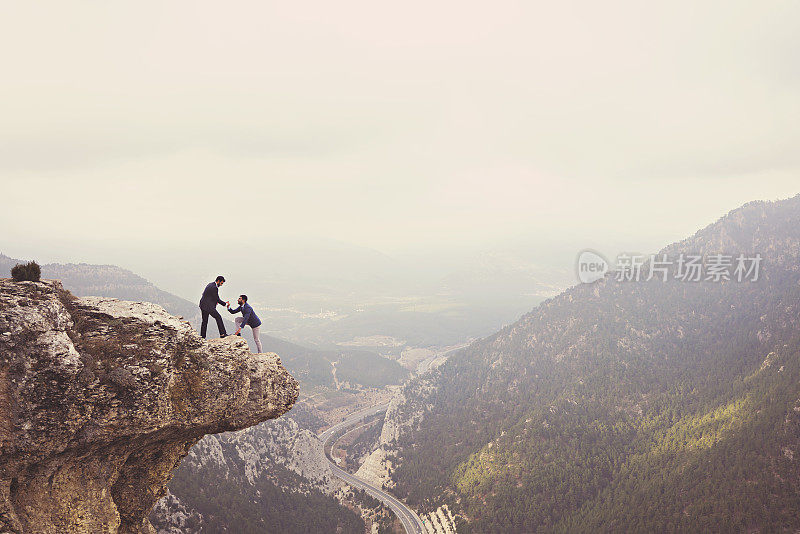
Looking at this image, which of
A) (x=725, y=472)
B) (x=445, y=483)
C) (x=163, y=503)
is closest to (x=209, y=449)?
(x=163, y=503)

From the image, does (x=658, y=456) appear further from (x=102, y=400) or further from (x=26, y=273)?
(x=26, y=273)

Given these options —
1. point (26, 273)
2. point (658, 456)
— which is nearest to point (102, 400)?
point (26, 273)

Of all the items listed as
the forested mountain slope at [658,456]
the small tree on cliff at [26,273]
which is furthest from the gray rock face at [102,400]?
the forested mountain slope at [658,456]

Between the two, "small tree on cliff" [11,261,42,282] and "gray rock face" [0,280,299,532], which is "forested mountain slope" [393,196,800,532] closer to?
"gray rock face" [0,280,299,532]

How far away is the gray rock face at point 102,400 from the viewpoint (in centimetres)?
2067

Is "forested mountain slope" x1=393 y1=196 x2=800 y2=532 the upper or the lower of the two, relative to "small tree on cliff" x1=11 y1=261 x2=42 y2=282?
lower

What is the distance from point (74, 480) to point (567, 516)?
155612mm

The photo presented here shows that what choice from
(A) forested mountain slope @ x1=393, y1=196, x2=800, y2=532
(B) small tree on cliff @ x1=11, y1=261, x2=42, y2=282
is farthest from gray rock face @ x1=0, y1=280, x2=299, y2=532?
(A) forested mountain slope @ x1=393, y1=196, x2=800, y2=532

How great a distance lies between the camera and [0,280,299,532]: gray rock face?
2067 cm

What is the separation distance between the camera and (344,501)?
16725cm

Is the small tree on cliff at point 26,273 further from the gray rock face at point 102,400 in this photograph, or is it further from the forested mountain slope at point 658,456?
the forested mountain slope at point 658,456

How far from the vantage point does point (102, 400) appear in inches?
898

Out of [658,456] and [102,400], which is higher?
[102,400]

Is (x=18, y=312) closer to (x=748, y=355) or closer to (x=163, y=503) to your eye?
(x=163, y=503)
